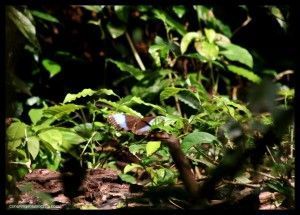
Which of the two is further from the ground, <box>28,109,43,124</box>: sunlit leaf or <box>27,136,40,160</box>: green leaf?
<box>28,109,43,124</box>: sunlit leaf

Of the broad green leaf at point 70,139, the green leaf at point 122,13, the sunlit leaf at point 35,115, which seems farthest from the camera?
the green leaf at point 122,13

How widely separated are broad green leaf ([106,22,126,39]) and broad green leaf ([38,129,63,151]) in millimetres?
1189

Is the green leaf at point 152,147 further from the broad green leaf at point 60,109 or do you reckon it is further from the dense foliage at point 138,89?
the broad green leaf at point 60,109

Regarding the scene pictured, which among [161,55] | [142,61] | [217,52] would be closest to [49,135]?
[161,55]

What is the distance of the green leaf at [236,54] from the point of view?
2400 mm

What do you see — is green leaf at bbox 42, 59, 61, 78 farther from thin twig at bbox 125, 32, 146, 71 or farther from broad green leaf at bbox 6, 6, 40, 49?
broad green leaf at bbox 6, 6, 40, 49

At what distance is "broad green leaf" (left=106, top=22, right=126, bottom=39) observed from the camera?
2586 millimetres

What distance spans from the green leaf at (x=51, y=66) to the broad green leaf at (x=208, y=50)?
0.82 m

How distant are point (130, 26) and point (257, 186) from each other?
1.83m

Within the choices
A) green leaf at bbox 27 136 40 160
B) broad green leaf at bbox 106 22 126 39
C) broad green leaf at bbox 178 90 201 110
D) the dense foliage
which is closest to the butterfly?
the dense foliage

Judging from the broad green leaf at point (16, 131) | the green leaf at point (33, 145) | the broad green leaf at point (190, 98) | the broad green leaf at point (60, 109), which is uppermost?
the broad green leaf at point (190, 98)

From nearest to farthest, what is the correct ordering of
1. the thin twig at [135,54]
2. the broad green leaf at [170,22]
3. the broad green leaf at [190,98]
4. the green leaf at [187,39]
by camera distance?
the broad green leaf at [190,98] < the green leaf at [187,39] < the broad green leaf at [170,22] < the thin twig at [135,54]

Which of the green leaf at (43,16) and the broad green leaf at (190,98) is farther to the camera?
the green leaf at (43,16)

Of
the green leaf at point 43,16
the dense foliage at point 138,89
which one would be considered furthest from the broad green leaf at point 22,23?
the green leaf at point 43,16
